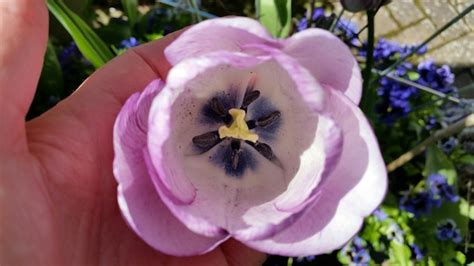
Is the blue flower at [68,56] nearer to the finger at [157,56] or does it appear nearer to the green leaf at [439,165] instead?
the finger at [157,56]

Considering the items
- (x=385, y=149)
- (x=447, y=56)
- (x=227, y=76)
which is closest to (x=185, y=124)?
(x=227, y=76)

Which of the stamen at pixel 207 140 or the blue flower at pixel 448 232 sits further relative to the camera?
the blue flower at pixel 448 232

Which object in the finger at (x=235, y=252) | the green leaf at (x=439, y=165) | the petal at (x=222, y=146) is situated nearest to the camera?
the petal at (x=222, y=146)

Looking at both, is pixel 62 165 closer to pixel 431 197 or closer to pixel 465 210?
pixel 431 197

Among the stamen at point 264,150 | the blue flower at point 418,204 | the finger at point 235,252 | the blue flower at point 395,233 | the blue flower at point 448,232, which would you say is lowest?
the blue flower at point 448,232

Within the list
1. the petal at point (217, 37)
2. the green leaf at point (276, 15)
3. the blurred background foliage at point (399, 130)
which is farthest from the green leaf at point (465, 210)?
the petal at point (217, 37)

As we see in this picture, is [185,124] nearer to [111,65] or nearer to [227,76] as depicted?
[227,76]

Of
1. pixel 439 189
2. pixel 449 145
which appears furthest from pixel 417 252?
pixel 449 145
